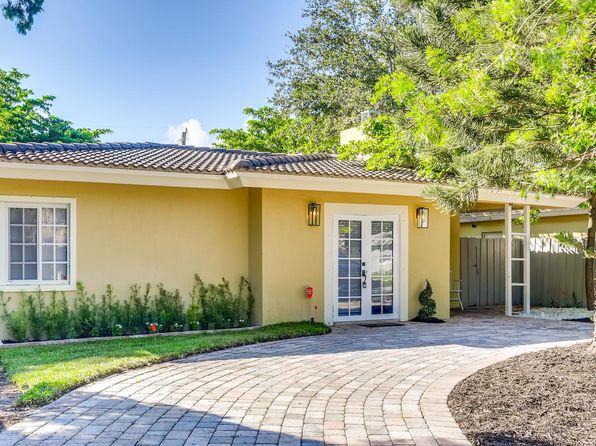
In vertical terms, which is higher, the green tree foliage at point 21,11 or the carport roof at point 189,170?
the green tree foliage at point 21,11

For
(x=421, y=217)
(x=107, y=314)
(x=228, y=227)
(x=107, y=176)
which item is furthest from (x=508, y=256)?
(x=107, y=176)

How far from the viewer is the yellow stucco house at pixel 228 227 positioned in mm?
10359

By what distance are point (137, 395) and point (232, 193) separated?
6.37 metres

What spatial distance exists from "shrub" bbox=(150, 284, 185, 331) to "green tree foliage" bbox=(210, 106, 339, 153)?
58.9 ft

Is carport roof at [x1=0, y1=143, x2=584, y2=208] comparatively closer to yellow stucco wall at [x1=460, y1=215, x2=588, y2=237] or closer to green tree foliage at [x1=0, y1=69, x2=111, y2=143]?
yellow stucco wall at [x1=460, y1=215, x2=588, y2=237]

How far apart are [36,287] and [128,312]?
163 cm

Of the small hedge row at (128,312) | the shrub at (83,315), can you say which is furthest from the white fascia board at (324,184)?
the shrub at (83,315)

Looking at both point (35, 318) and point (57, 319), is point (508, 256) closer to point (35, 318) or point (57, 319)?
point (57, 319)

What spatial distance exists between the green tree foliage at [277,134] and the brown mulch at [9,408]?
22710 millimetres

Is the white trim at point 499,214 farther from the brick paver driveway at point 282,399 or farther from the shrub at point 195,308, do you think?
the shrub at point 195,308

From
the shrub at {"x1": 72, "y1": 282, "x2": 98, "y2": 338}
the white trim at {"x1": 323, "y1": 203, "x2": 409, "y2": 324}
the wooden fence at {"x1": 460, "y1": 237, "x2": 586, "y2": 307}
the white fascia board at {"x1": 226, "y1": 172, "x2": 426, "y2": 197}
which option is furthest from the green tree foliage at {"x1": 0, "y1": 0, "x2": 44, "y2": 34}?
the wooden fence at {"x1": 460, "y1": 237, "x2": 586, "y2": 307}

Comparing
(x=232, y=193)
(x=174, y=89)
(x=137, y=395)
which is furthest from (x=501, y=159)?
(x=174, y=89)

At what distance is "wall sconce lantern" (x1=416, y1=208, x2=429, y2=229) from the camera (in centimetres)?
1304

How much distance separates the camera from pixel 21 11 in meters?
7.72
